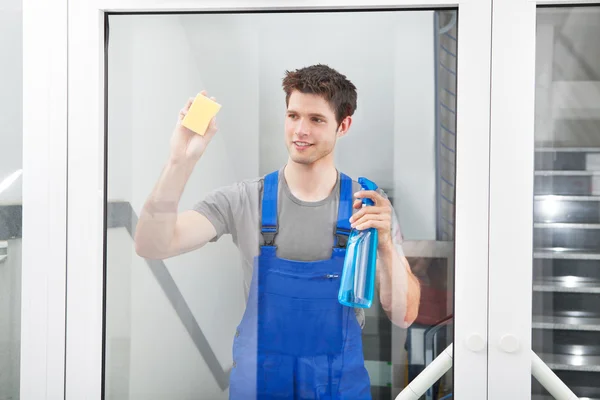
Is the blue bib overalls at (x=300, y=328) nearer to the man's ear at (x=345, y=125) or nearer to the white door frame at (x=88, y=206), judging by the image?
the man's ear at (x=345, y=125)

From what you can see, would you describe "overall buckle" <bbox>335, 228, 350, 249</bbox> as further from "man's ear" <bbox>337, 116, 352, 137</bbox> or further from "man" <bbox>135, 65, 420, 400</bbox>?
"man's ear" <bbox>337, 116, 352, 137</bbox>

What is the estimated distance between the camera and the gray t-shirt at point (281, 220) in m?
1.27

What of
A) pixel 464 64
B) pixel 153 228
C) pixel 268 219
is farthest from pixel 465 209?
pixel 153 228

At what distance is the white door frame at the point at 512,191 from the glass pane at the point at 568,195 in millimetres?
31

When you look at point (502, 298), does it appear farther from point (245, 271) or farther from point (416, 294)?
point (245, 271)

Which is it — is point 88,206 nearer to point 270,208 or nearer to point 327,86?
point 270,208

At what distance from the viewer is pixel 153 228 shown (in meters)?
1.33

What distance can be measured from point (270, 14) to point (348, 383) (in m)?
0.92

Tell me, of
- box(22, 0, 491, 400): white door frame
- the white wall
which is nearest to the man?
box(22, 0, 491, 400): white door frame

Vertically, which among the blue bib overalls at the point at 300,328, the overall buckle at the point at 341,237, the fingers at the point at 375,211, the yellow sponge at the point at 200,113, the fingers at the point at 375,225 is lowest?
the blue bib overalls at the point at 300,328

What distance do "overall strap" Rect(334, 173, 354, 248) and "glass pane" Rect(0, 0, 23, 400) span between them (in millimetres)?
819

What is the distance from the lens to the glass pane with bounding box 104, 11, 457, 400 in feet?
4.18

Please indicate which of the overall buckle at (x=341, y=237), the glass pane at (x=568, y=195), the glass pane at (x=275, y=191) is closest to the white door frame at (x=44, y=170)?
the glass pane at (x=275, y=191)

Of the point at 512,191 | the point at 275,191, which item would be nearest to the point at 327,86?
the point at 275,191
